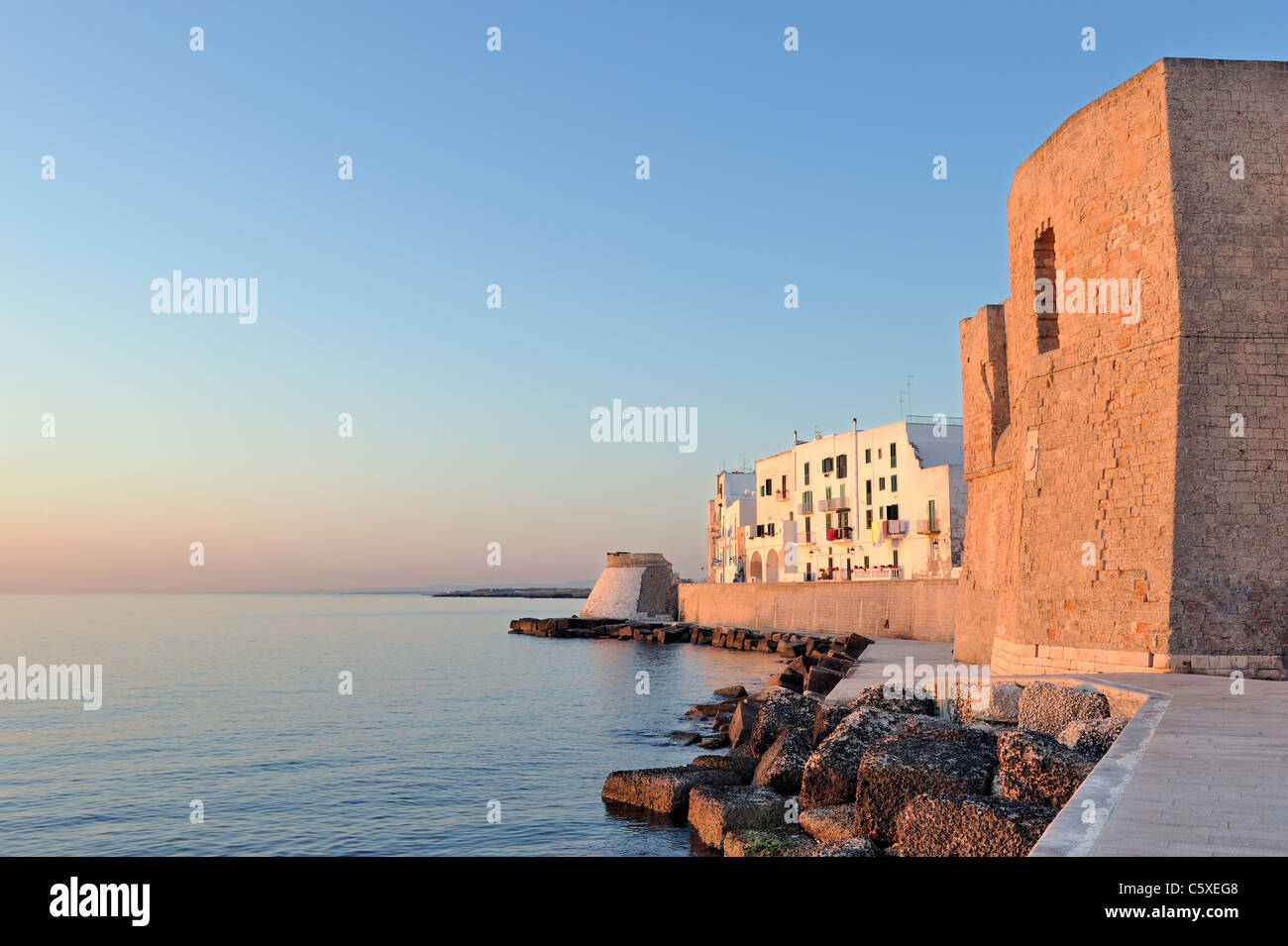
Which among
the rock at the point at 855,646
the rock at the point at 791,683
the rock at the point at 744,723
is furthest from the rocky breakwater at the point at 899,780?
the rock at the point at 855,646

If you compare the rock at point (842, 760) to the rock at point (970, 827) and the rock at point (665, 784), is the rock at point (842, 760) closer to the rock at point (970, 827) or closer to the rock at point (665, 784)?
the rock at point (665, 784)

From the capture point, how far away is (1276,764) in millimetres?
6566

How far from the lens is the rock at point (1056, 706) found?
995 centimetres

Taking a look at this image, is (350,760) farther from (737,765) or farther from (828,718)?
(828,718)

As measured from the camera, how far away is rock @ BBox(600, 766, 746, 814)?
38.8 ft

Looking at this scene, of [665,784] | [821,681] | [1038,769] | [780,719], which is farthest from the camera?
[821,681]

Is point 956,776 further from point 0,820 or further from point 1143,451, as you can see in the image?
point 0,820

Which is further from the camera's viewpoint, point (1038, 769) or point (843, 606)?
point (843, 606)

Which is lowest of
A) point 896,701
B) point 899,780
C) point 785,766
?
point 785,766

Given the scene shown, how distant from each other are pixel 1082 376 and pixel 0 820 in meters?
16.4

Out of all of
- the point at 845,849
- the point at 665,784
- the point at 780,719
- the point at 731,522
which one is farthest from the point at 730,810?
the point at 731,522

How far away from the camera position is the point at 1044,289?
15.9m

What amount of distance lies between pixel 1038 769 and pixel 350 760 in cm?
1293

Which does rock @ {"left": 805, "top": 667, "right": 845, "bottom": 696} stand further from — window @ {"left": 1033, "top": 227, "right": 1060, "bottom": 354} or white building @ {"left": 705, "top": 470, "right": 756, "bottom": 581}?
white building @ {"left": 705, "top": 470, "right": 756, "bottom": 581}
